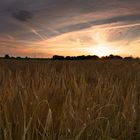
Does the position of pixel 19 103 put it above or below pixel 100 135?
above

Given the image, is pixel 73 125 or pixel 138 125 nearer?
pixel 73 125

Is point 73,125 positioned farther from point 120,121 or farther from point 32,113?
point 120,121

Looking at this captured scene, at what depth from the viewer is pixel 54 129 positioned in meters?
1.89

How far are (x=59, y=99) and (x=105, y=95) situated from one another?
466 millimetres

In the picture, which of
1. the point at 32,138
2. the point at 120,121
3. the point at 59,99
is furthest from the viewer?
the point at 59,99

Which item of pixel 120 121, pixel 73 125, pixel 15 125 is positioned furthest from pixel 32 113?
pixel 120 121

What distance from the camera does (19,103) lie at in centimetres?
209

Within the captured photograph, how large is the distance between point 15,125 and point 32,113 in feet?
0.45

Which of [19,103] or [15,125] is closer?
[15,125]

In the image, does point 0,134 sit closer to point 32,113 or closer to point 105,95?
point 32,113

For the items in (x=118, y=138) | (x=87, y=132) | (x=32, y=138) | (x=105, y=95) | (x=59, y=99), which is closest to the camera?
(x=32, y=138)

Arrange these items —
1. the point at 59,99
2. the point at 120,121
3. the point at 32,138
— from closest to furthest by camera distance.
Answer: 1. the point at 32,138
2. the point at 120,121
3. the point at 59,99

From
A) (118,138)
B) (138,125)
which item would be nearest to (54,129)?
(118,138)

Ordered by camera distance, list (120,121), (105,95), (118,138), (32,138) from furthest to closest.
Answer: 1. (105,95)
2. (120,121)
3. (118,138)
4. (32,138)
